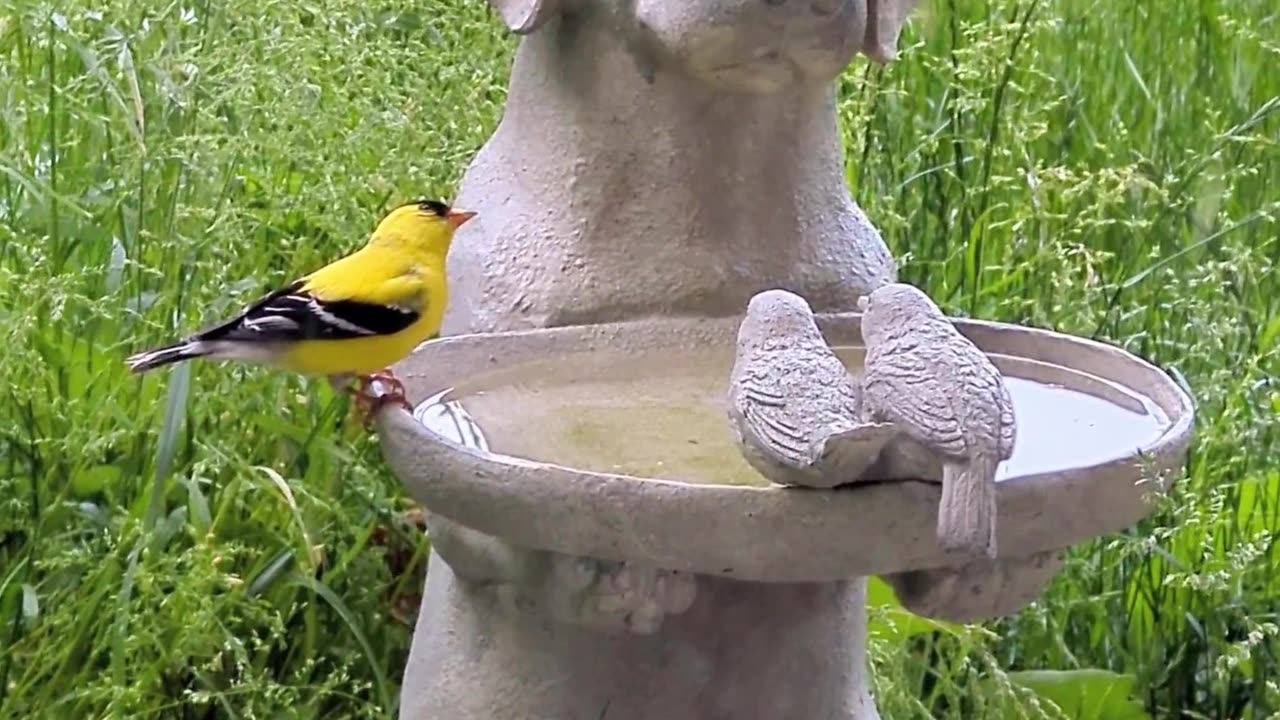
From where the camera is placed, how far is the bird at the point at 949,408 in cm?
124

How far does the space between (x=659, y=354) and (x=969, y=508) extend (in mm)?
543

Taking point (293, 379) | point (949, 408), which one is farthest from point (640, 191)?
point (293, 379)

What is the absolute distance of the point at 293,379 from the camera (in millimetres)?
2297

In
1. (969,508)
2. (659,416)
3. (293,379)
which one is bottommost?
(293,379)

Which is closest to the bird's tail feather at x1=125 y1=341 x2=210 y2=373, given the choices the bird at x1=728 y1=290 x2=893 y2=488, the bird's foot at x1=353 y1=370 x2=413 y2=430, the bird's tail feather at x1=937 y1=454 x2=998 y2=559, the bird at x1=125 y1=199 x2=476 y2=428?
the bird at x1=125 y1=199 x2=476 y2=428

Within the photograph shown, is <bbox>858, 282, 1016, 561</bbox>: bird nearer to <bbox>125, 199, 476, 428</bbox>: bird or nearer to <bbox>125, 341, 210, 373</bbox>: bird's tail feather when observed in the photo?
<bbox>125, 199, 476, 428</bbox>: bird

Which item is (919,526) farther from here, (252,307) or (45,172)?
(45,172)

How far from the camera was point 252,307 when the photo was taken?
1689mm

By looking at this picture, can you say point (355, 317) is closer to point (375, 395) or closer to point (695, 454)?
point (375, 395)

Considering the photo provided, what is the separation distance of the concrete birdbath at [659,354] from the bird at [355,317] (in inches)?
1.7

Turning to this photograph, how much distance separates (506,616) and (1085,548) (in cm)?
105

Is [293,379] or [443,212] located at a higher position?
[443,212]

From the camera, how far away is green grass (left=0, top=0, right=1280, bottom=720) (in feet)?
6.84

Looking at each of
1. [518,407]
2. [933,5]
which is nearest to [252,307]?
[518,407]
